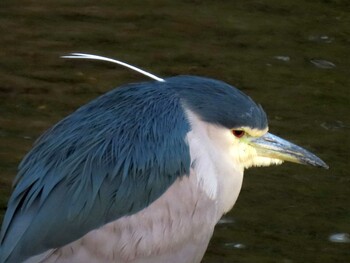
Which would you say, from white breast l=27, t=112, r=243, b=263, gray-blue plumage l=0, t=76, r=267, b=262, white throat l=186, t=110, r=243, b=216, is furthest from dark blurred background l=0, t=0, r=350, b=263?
gray-blue plumage l=0, t=76, r=267, b=262

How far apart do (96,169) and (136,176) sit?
0.17m

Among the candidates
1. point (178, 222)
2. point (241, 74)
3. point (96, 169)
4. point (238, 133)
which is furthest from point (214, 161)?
point (241, 74)

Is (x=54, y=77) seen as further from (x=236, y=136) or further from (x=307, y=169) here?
(x=236, y=136)

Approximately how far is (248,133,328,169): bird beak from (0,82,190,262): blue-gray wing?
0.43 metres

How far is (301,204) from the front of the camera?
686 centimetres

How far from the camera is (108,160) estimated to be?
5020mm

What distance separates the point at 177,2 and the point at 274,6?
2.57 feet

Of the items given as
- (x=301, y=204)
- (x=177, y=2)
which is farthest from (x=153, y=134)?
(x=177, y=2)

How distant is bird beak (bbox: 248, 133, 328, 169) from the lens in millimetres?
5449

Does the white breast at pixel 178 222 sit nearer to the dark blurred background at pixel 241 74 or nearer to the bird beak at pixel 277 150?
the bird beak at pixel 277 150

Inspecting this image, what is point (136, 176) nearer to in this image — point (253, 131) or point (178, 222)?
point (178, 222)

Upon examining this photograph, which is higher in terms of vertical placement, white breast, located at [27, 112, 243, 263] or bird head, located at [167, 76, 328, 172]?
bird head, located at [167, 76, 328, 172]

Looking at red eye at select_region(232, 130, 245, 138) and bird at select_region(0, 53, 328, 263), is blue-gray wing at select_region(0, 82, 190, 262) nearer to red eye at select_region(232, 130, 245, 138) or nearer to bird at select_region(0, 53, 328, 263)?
bird at select_region(0, 53, 328, 263)

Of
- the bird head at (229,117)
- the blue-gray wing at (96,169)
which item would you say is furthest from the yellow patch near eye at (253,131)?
the blue-gray wing at (96,169)
